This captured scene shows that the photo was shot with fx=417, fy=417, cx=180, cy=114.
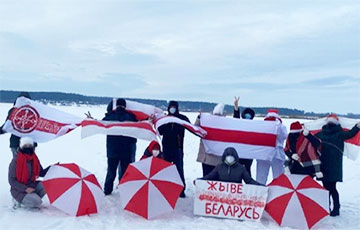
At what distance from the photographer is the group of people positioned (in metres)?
7.80

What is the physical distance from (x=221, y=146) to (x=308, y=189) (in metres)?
2.22

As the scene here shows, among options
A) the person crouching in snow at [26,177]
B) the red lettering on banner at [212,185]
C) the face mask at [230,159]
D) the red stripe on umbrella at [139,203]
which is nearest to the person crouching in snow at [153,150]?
the red stripe on umbrella at [139,203]

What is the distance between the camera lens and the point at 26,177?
7.80 meters

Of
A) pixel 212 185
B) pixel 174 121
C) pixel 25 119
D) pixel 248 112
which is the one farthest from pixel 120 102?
pixel 248 112

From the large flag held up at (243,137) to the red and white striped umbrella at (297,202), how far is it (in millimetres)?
1461

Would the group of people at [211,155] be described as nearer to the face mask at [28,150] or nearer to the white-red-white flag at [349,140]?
the face mask at [28,150]

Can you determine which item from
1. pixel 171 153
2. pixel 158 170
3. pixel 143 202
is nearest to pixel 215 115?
pixel 171 153

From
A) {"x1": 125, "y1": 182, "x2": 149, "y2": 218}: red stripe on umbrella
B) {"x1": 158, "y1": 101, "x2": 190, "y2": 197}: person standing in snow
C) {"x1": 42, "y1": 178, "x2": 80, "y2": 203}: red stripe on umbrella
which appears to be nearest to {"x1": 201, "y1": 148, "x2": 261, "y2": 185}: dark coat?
{"x1": 125, "y1": 182, "x2": 149, "y2": 218}: red stripe on umbrella

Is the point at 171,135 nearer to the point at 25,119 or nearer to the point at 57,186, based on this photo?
the point at 57,186

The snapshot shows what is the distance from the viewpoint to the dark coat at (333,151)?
28.0 feet

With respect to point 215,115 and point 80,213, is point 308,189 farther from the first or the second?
point 80,213

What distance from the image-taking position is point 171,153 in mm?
9156

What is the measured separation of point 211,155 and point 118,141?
6.78 ft

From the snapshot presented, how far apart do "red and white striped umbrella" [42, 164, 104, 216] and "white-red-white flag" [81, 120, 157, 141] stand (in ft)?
3.11
